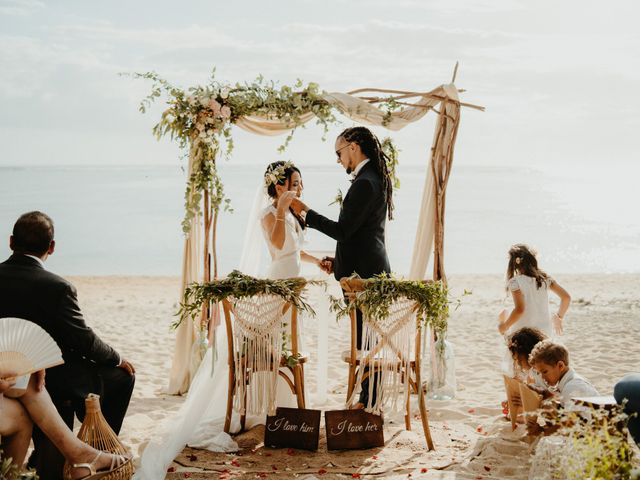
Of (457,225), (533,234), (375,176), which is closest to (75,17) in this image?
(457,225)

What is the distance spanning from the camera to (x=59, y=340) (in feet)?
12.4

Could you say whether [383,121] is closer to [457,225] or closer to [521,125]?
[457,225]

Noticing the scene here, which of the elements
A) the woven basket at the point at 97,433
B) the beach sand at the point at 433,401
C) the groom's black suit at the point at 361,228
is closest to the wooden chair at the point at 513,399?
the beach sand at the point at 433,401

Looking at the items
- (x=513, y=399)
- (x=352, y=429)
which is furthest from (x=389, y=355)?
(x=513, y=399)

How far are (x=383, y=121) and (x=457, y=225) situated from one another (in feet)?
81.4

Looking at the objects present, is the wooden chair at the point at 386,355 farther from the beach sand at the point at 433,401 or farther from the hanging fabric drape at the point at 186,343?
the hanging fabric drape at the point at 186,343

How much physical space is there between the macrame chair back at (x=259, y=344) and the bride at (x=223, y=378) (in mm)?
330

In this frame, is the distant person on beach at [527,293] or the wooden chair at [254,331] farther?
the distant person on beach at [527,293]

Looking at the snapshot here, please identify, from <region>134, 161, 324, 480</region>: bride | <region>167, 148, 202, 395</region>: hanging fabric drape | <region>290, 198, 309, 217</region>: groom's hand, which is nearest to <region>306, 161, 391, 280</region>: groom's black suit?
<region>290, 198, 309, 217</region>: groom's hand

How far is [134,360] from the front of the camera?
7.45 metres

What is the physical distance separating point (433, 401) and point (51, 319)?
3.28 meters

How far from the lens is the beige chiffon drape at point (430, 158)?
5.82 m

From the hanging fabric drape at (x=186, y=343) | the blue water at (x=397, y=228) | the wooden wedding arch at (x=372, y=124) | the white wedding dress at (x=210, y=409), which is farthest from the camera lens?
the blue water at (x=397, y=228)

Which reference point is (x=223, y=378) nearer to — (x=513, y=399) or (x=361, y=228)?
(x=361, y=228)
